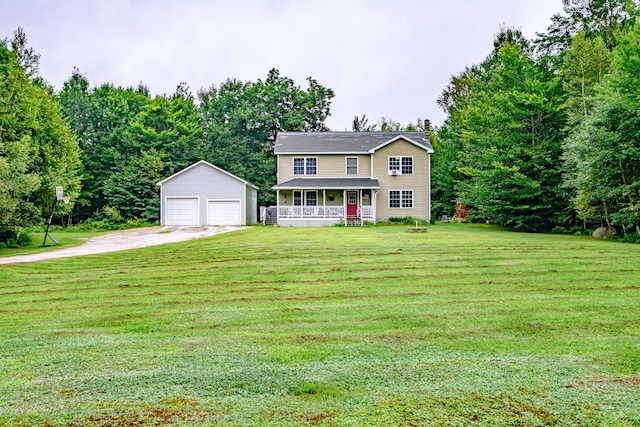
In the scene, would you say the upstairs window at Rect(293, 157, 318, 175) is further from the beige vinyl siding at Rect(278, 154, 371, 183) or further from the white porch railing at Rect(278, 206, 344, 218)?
the white porch railing at Rect(278, 206, 344, 218)

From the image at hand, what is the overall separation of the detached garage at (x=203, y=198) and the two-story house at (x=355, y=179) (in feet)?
9.07

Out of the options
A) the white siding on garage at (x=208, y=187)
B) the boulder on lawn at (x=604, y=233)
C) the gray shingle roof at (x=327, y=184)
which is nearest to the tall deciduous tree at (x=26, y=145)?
the white siding on garage at (x=208, y=187)

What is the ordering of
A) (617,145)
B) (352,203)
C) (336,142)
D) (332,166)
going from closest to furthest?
(617,145) < (352,203) < (332,166) < (336,142)

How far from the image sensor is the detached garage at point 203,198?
28.3 metres

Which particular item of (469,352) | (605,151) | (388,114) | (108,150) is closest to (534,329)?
(469,352)

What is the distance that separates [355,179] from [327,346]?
2468cm

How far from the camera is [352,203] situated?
28.6m

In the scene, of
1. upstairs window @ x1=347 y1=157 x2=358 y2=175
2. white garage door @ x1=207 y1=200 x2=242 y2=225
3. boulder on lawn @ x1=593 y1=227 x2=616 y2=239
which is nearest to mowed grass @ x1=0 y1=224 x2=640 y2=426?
boulder on lawn @ x1=593 y1=227 x2=616 y2=239

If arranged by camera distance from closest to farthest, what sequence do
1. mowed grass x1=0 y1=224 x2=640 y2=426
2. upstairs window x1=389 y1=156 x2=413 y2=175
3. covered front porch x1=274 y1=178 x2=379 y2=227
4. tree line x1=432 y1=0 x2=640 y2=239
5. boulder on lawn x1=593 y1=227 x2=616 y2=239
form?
1. mowed grass x1=0 y1=224 x2=640 y2=426
2. tree line x1=432 y1=0 x2=640 y2=239
3. boulder on lawn x1=593 y1=227 x2=616 y2=239
4. covered front porch x1=274 y1=178 x2=379 y2=227
5. upstairs window x1=389 y1=156 x2=413 y2=175

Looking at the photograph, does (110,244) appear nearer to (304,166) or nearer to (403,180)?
(304,166)

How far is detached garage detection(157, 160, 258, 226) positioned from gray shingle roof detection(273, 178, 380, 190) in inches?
113

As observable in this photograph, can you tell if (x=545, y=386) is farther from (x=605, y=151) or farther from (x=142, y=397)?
(x=605, y=151)

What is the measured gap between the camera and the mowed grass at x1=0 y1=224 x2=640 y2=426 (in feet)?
10.3

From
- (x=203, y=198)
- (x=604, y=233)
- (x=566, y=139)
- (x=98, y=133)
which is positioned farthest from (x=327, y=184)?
(x=98, y=133)
